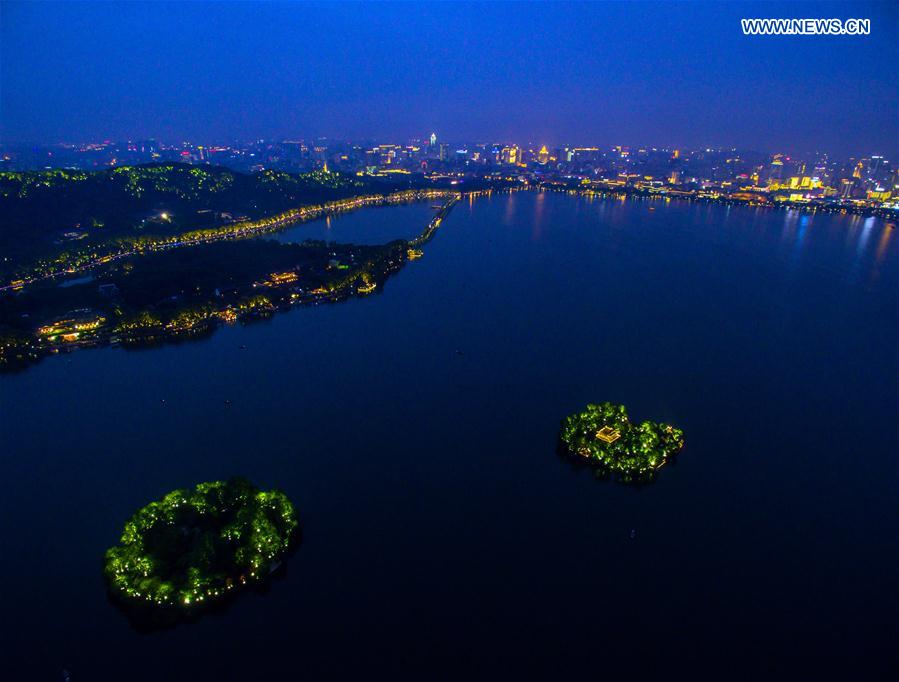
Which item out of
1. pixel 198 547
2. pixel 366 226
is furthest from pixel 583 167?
pixel 198 547

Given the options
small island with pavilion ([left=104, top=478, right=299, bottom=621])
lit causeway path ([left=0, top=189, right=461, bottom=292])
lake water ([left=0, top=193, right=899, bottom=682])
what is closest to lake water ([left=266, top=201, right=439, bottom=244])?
lit causeway path ([left=0, top=189, right=461, bottom=292])

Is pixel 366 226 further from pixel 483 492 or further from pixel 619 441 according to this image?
pixel 483 492

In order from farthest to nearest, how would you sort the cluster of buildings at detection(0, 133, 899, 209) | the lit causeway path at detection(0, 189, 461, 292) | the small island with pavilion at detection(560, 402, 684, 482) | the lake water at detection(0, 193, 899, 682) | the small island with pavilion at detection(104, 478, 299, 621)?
1. the cluster of buildings at detection(0, 133, 899, 209)
2. the lit causeway path at detection(0, 189, 461, 292)
3. the small island with pavilion at detection(560, 402, 684, 482)
4. the small island with pavilion at detection(104, 478, 299, 621)
5. the lake water at detection(0, 193, 899, 682)

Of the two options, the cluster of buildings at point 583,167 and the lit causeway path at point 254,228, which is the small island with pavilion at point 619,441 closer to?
the lit causeway path at point 254,228

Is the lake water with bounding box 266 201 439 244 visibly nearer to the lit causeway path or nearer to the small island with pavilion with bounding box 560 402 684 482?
the lit causeway path

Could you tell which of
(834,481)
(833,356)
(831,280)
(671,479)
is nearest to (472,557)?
(671,479)

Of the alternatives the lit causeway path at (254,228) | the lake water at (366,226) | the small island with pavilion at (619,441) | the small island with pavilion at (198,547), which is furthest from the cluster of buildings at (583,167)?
the small island with pavilion at (198,547)
